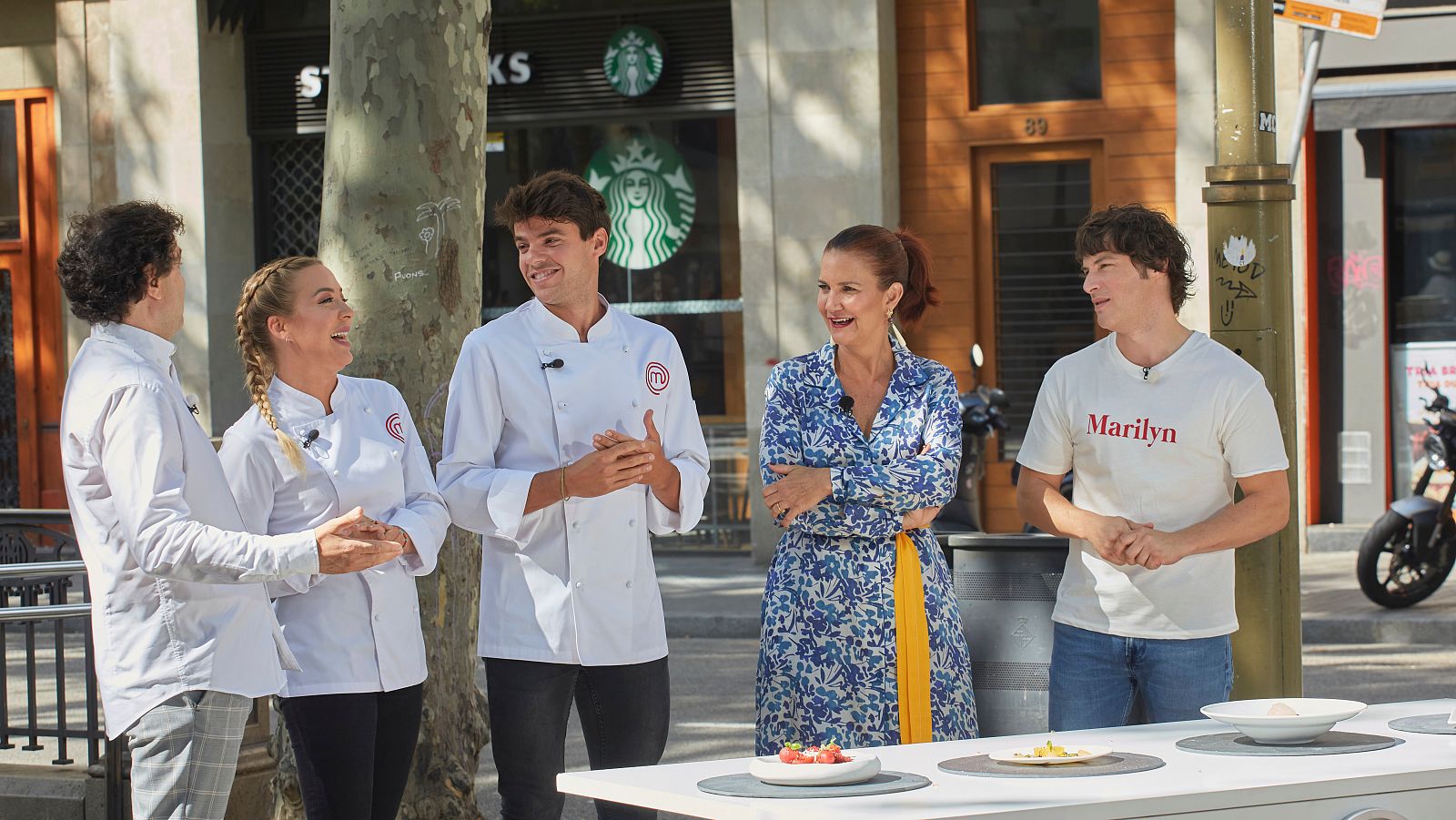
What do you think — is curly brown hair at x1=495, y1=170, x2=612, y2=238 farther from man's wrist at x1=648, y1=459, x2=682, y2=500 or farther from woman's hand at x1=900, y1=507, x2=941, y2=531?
woman's hand at x1=900, y1=507, x2=941, y2=531

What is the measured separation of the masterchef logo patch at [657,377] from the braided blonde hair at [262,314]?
896mm

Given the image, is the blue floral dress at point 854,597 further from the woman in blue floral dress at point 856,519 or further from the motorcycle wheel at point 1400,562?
the motorcycle wheel at point 1400,562

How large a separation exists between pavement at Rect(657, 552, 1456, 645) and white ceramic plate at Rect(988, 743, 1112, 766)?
689 centimetres

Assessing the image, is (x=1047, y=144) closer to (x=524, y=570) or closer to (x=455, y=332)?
(x=455, y=332)

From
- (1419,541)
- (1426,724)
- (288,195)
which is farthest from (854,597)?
(288,195)

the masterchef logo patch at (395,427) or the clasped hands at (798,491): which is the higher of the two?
the masterchef logo patch at (395,427)

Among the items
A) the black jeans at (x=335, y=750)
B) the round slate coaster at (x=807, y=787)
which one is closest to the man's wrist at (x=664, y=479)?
the black jeans at (x=335, y=750)

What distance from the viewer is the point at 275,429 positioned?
4203 mm

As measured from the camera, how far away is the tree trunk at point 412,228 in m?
5.89

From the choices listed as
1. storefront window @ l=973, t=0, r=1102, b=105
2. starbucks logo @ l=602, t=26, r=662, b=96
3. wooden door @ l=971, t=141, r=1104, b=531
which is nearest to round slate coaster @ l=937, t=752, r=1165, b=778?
wooden door @ l=971, t=141, r=1104, b=531

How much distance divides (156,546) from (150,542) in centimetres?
2

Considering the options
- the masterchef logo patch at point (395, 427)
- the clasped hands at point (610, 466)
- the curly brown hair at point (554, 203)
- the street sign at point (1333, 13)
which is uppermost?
the street sign at point (1333, 13)

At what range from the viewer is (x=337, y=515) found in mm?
4246

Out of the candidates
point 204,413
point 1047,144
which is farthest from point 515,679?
point 204,413
